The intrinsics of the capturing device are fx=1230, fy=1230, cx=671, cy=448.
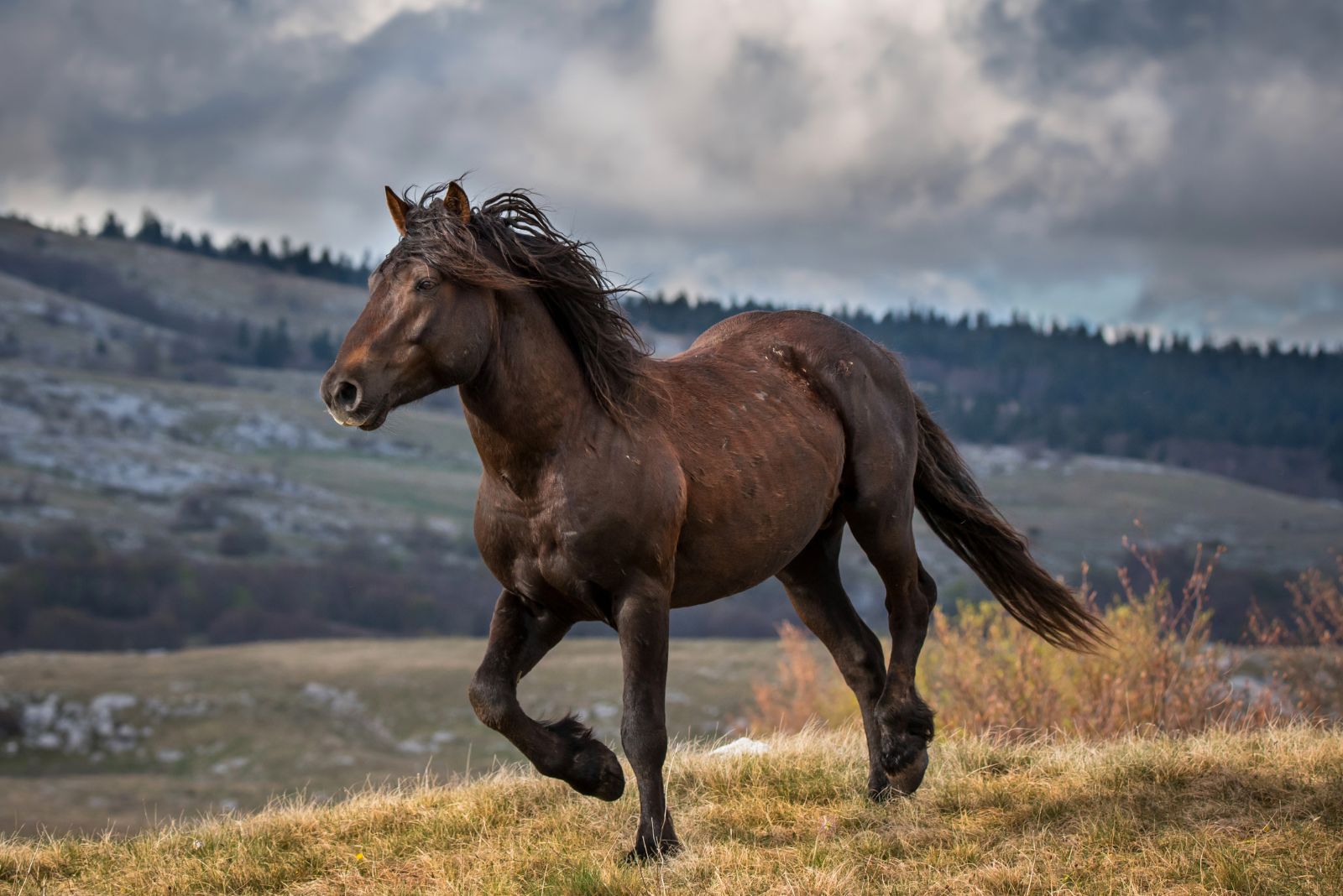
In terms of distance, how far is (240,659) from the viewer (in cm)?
9056

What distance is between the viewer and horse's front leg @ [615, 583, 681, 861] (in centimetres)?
520

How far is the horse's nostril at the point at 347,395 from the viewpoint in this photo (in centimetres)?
470

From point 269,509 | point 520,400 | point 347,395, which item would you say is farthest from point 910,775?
point 269,509

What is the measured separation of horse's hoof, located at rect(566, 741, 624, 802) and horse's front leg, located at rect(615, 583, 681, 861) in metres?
0.26

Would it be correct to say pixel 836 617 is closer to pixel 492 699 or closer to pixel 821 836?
pixel 821 836

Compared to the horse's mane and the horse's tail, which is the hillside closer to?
the horse's tail

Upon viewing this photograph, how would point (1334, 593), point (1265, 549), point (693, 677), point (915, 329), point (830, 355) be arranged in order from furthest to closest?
point (915, 329), point (1265, 549), point (693, 677), point (1334, 593), point (830, 355)

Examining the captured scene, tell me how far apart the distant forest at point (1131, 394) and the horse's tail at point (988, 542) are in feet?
455

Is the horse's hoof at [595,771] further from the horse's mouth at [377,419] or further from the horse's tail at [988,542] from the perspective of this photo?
the horse's tail at [988,542]

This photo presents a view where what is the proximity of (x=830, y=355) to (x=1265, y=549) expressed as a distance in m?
137

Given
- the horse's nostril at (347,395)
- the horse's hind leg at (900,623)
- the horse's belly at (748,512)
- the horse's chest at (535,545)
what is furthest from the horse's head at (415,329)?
the horse's hind leg at (900,623)

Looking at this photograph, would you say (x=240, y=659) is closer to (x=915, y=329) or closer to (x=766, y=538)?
(x=766, y=538)

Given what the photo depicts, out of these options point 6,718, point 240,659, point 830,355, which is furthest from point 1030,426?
point 830,355

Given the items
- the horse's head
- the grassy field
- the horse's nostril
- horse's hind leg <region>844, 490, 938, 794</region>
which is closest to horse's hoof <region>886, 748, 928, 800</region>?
horse's hind leg <region>844, 490, 938, 794</region>
